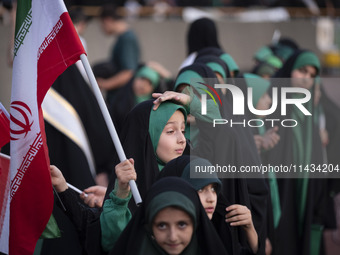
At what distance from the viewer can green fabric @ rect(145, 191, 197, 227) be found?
3979 mm

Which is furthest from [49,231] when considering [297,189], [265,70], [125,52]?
[125,52]

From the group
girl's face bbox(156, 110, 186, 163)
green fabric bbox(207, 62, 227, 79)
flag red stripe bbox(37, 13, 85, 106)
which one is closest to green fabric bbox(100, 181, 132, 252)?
girl's face bbox(156, 110, 186, 163)

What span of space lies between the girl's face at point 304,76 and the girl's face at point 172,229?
148 inches

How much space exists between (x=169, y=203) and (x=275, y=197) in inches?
129

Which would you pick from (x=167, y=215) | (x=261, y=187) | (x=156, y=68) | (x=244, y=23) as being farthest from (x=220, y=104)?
(x=244, y=23)

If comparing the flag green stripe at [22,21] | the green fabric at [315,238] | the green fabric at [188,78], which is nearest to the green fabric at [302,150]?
the green fabric at [315,238]

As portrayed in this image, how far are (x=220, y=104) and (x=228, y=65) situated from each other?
136cm

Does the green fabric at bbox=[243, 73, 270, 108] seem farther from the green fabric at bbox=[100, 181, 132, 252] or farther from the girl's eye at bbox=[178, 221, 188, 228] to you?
the girl's eye at bbox=[178, 221, 188, 228]

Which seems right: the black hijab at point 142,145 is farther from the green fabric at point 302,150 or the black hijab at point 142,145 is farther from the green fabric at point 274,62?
the green fabric at point 274,62

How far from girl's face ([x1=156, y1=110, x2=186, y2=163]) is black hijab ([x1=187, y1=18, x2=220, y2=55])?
337 centimetres

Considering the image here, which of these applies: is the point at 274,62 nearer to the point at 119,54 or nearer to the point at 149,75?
the point at 149,75

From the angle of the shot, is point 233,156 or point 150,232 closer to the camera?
point 150,232

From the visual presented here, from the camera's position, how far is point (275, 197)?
23.4 feet

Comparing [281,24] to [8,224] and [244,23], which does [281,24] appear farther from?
[8,224]
